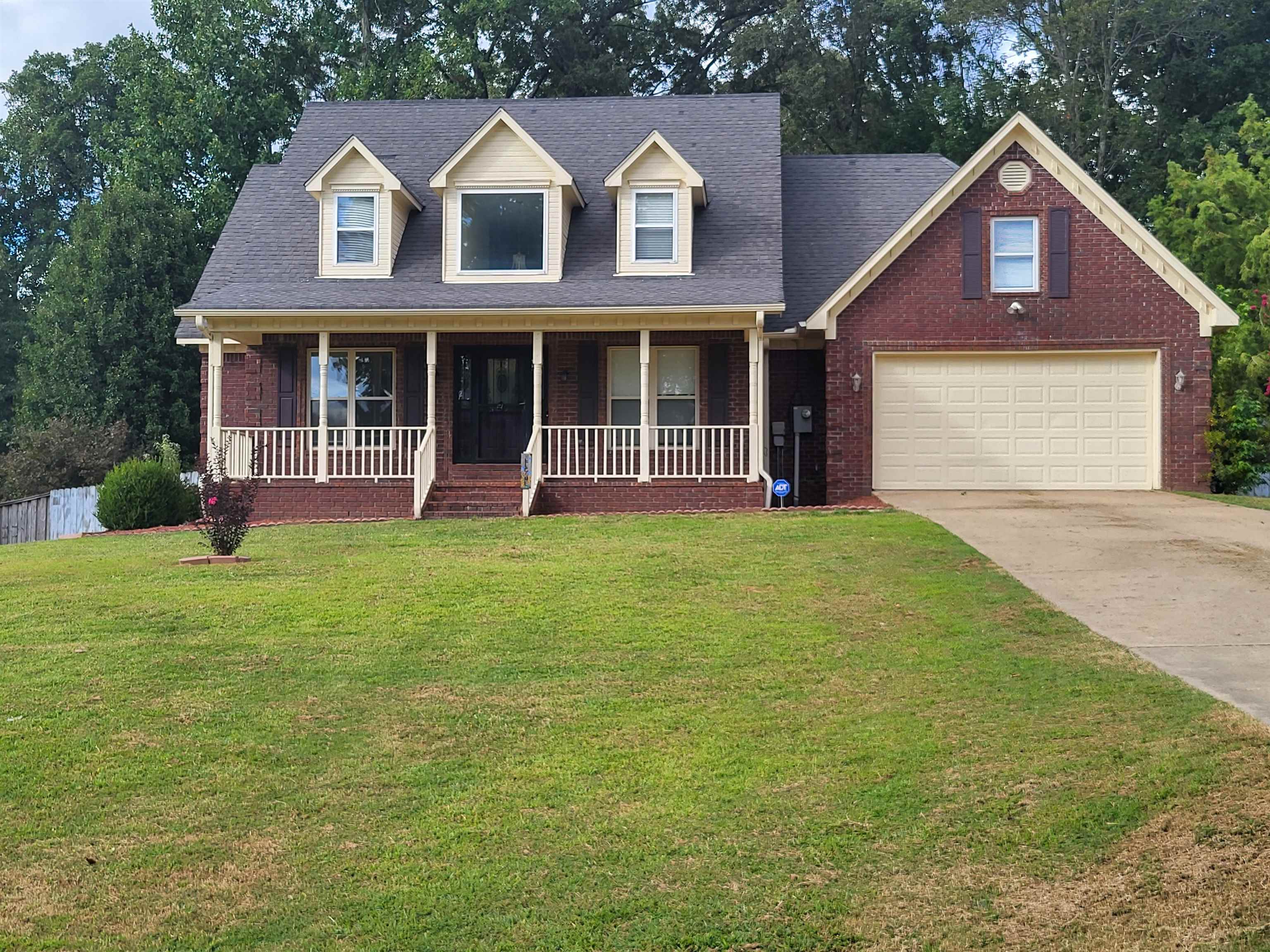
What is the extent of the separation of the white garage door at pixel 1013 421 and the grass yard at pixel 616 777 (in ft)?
28.8

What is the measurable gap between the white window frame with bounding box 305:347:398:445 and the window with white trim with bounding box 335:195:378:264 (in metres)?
1.45

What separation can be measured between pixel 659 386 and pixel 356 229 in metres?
5.57

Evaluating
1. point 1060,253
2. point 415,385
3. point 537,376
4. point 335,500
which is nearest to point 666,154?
point 537,376

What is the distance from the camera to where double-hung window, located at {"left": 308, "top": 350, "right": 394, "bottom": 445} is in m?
21.5

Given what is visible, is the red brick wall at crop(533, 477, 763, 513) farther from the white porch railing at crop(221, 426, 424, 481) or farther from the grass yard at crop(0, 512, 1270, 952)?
the grass yard at crop(0, 512, 1270, 952)

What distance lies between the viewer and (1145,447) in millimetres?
19391

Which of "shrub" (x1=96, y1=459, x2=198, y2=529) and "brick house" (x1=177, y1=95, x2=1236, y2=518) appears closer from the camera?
"shrub" (x1=96, y1=459, x2=198, y2=529)

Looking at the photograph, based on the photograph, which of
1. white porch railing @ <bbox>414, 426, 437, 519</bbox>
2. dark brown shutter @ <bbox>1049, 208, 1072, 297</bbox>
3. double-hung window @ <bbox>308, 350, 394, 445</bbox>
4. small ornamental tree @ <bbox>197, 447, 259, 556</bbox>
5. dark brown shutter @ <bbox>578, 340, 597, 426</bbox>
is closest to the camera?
small ornamental tree @ <bbox>197, 447, 259, 556</bbox>

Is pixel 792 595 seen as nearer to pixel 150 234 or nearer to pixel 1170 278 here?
pixel 1170 278

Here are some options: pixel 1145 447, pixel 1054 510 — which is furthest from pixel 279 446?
pixel 1145 447

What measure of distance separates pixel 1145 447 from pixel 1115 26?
71.7 ft

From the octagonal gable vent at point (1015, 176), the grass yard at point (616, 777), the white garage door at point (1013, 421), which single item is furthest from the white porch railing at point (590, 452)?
the grass yard at point (616, 777)

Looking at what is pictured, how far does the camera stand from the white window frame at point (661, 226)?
816 inches

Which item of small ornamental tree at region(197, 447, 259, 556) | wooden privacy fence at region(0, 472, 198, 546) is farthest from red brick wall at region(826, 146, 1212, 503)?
wooden privacy fence at region(0, 472, 198, 546)
